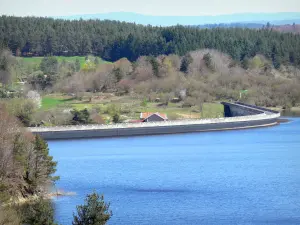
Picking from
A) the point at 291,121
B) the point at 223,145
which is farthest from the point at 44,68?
the point at 223,145

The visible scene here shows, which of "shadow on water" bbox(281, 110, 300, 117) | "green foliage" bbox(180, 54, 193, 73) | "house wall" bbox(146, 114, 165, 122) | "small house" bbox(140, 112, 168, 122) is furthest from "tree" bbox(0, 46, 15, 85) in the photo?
"shadow on water" bbox(281, 110, 300, 117)

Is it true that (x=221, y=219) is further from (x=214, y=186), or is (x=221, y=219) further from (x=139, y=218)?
(x=214, y=186)

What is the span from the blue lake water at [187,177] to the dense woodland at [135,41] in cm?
4679

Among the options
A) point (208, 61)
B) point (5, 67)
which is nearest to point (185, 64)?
point (208, 61)

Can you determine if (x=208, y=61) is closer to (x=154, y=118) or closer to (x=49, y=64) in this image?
(x=49, y=64)

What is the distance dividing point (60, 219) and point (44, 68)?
72.3m

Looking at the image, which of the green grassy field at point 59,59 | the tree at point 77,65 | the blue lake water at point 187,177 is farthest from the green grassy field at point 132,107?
the green grassy field at point 59,59

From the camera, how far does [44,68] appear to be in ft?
338

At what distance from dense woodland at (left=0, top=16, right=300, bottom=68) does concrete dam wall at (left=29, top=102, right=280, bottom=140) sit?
36.0 meters

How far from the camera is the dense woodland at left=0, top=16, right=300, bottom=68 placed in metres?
109

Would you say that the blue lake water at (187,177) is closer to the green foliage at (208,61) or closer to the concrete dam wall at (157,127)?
the concrete dam wall at (157,127)

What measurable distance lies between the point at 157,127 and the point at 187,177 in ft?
82.8

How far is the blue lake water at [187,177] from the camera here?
32844mm

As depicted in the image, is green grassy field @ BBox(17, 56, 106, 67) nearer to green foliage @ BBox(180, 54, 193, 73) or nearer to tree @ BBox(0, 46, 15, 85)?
tree @ BBox(0, 46, 15, 85)
